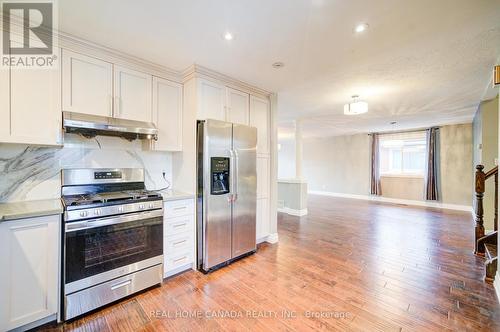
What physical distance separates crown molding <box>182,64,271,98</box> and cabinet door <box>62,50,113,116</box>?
2.75 feet

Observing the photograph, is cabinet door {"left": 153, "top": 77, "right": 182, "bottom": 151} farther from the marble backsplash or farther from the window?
the window

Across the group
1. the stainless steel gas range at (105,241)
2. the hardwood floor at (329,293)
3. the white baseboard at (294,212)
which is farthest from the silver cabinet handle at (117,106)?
the white baseboard at (294,212)

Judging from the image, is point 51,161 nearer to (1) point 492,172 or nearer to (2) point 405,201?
(1) point 492,172

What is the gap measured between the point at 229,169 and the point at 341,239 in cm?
255

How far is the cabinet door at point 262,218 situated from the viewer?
11.5 ft

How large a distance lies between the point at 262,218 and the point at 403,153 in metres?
6.86

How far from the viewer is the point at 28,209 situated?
1.77 meters

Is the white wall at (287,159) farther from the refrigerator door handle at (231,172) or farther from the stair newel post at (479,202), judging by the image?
the refrigerator door handle at (231,172)

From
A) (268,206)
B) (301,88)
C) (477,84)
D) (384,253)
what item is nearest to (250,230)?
(268,206)

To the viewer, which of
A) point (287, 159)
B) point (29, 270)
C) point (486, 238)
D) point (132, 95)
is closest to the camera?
point (29, 270)

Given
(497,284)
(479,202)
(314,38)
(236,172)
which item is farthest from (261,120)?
(479,202)

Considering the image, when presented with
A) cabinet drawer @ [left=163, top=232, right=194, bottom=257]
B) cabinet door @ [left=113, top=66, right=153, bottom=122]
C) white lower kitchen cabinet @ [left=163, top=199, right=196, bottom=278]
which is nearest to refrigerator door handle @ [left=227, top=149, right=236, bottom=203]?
white lower kitchen cabinet @ [left=163, top=199, right=196, bottom=278]

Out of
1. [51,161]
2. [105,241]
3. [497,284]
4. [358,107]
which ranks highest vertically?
[358,107]

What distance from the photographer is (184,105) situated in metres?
2.91
